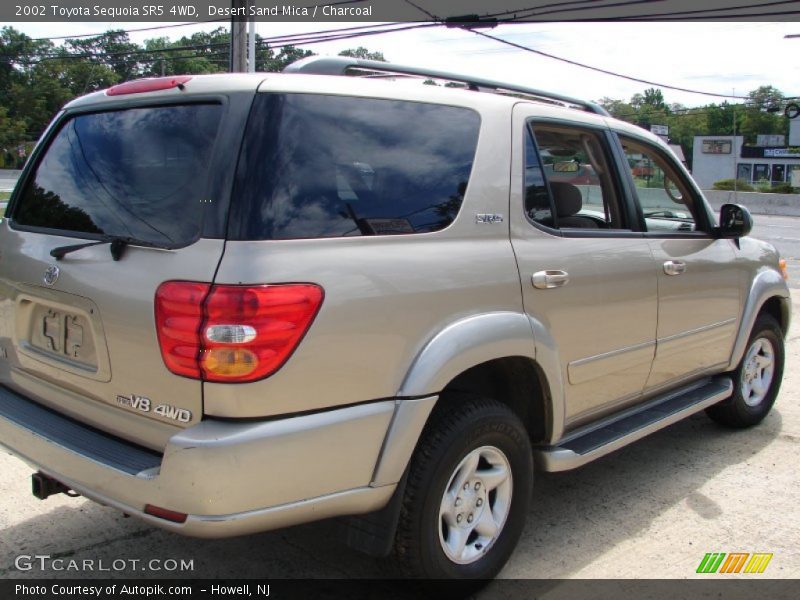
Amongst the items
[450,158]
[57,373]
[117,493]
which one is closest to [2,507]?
[57,373]

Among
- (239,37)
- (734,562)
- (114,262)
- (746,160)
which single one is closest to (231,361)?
(114,262)

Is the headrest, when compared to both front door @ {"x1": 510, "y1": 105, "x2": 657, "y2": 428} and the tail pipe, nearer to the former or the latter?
front door @ {"x1": 510, "y1": 105, "x2": 657, "y2": 428}

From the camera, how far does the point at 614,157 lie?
3.85 m

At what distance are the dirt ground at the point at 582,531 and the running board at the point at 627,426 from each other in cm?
41

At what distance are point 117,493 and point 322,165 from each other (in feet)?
4.09

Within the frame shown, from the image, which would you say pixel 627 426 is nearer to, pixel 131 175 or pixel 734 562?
pixel 734 562

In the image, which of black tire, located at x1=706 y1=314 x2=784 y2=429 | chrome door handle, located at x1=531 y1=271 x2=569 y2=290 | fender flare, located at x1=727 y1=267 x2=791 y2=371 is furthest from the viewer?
black tire, located at x1=706 y1=314 x2=784 y2=429

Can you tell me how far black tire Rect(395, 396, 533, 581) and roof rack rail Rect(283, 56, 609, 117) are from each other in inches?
53.4

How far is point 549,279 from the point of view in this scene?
3137 mm

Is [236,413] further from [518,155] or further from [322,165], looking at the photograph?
[518,155]

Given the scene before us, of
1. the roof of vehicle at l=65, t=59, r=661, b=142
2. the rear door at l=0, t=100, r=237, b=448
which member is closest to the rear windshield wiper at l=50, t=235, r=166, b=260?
the rear door at l=0, t=100, r=237, b=448

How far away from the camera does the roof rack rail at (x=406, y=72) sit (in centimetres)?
285

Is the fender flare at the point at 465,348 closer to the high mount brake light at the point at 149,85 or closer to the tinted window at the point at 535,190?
the tinted window at the point at 535,190

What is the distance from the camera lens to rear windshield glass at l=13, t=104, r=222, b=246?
2.47 metres
